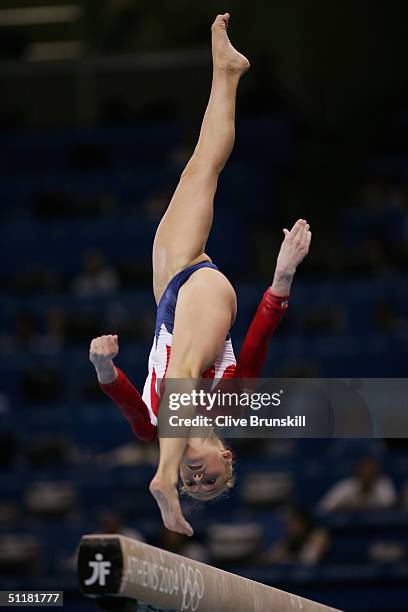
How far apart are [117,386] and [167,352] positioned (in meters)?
0.50

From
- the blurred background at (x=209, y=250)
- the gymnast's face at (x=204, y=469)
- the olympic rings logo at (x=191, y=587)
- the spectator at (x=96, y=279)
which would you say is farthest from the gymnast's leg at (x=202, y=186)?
the spectator at (x=96, y=279)

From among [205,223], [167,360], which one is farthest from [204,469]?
[205,223]

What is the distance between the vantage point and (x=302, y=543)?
8.71 metres

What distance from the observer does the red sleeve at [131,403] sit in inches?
188

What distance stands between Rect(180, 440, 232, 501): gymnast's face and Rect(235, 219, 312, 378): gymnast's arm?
43 cm

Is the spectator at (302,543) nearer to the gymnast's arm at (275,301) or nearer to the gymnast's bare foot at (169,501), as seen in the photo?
the gymnast's arm at (275,301)

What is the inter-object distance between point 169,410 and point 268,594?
80 cm

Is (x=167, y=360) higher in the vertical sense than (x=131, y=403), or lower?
higher

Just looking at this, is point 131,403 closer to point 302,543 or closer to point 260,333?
point 260,333

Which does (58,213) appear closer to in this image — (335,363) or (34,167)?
(34,167)

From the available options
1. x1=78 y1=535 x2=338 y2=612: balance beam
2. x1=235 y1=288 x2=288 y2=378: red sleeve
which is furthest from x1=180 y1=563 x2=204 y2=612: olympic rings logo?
x1=235 y1=288 x2=288 y2=378: red sleeve

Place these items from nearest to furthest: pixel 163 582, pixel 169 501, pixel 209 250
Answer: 1. pixel 163 582
2. pixel 169 501
3. pixel 209 250

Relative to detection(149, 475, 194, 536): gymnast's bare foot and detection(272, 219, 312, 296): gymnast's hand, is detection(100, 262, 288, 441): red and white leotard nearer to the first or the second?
detection(272, 219, 312, 296): gymnast's hand

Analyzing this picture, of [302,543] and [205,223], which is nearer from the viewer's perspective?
[205,223]
